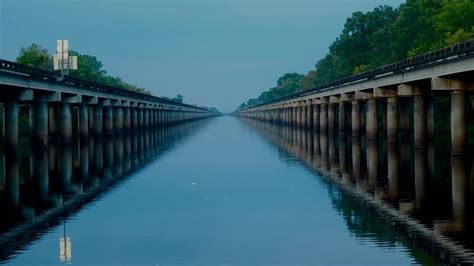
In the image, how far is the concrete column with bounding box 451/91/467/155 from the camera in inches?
1702

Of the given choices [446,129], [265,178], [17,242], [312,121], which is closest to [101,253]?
[17,242]

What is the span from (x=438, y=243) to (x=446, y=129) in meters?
61.0

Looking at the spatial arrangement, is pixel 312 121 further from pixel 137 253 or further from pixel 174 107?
pixel 137 253

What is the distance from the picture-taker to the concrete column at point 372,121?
2522 inches

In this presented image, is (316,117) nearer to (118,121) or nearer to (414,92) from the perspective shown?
(118,121)

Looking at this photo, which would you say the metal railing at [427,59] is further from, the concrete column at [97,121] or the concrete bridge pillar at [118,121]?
the concrete bridge pillar at [118,121]

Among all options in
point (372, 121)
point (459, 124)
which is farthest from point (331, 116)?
point (459, 124)

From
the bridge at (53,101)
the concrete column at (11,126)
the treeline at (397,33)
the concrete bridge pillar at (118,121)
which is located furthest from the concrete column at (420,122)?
the concrete bridge pillar at (118,121)

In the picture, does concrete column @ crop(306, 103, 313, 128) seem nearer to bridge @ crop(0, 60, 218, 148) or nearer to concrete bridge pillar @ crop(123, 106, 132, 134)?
bridge @ crop(0, 60, 218, 148)

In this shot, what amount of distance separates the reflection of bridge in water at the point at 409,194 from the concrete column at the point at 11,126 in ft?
70.0

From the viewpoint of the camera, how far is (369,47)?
452 ft

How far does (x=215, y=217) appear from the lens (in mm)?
24562

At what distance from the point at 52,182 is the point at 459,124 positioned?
23.7m

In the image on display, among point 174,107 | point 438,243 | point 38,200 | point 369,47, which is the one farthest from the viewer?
point 174,107
